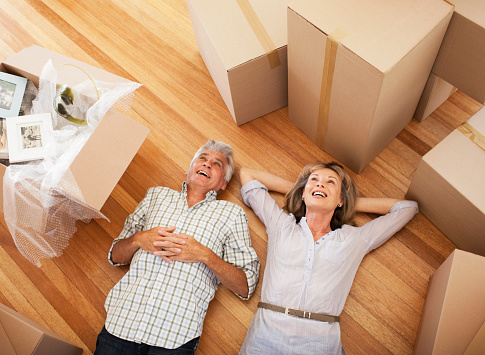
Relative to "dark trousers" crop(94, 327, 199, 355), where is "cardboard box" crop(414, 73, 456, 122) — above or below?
above

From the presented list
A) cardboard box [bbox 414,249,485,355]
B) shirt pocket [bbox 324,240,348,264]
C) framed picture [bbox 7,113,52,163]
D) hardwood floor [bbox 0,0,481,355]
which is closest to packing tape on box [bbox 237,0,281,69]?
hardwood floor [bbox 0,0,481,355]

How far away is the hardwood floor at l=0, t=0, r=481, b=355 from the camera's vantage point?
5.41 feet

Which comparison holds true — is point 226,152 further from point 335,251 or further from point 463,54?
point 463,54

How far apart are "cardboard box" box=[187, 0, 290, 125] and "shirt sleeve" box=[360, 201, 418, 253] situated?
796 mm

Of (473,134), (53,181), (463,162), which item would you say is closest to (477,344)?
(463,162)

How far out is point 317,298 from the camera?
149cm

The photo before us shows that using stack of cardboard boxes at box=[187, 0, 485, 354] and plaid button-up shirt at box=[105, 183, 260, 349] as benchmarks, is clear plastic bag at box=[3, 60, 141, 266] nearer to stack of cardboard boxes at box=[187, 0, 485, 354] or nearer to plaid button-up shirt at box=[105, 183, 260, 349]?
plaid button-up shirt at box=[105, 183, 260, 349]

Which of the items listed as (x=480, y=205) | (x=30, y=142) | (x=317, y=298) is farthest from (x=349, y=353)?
(x=30, y=142)

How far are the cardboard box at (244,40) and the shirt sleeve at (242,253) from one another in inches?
24.7

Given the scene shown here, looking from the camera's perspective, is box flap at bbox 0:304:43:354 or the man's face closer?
box flap at bbox 0:304:43:354

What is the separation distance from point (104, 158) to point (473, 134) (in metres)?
1.44

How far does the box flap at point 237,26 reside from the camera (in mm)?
1740

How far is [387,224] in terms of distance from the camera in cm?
163

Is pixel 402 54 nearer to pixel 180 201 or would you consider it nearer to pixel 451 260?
pixel 451 260
